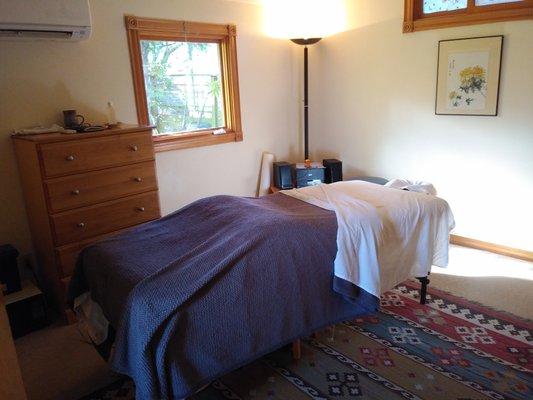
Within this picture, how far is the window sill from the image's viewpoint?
3318 millimetres

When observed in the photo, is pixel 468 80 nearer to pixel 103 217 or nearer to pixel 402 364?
pixel 402 364

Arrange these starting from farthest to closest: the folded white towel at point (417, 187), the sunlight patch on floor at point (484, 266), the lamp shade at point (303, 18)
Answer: the lamp shade at point (303, 18)
the sunlight patch on floor at point (484, 266)
the folded white towel at point (417, 187)

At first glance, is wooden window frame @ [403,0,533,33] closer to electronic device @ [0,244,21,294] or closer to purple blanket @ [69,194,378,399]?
purple blanket @ [69,194,378,399]

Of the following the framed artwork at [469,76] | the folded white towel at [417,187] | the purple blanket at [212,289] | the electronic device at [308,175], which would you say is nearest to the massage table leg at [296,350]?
the purple blanket at [212,289]

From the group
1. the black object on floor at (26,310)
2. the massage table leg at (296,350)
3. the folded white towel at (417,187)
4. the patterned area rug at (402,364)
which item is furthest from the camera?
the folded white towel at (417,187)

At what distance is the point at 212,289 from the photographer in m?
1.58

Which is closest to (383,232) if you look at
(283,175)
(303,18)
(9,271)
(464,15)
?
(283,175)

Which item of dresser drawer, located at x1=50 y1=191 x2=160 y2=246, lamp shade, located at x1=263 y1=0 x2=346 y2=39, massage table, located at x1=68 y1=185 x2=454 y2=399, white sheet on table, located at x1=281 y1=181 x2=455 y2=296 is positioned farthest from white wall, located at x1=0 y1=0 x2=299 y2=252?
white sheet on table, located at x1=281 y1=181 x2=455 y2=296

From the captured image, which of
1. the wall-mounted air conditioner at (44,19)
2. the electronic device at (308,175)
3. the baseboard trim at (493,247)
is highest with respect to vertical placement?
the wall-mounted air conditioner at (44,19)

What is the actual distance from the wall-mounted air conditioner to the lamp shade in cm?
195

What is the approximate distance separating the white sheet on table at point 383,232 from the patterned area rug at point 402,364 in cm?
34

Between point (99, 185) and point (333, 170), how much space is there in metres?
2.22

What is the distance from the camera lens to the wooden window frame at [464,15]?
9.26 ft

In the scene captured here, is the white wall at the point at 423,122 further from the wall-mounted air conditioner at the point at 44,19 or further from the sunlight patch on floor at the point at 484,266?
the wall-mounted air conditioner at the point at 44,19
